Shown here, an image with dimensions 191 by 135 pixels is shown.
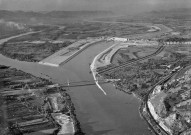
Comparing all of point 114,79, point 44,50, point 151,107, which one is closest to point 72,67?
point 114,79

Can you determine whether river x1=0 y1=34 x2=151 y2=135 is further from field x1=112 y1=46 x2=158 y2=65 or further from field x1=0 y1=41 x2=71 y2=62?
field x1=0 y1=41 x2=71 y2=62

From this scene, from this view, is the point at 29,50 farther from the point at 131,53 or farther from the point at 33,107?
the point at 33,107

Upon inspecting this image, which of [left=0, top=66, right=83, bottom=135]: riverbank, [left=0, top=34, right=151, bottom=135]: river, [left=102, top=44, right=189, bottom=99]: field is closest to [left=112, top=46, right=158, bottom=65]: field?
[left=102, top=44, right=189, bottom=99]: field

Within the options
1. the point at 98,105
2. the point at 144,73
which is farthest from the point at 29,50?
the point at 98,105

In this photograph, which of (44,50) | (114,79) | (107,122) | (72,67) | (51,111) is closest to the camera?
(107,122)

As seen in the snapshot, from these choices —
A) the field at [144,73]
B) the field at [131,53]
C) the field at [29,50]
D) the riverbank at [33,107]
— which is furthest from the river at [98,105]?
the field at [29,50]

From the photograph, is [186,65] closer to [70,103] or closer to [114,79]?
[114,79]

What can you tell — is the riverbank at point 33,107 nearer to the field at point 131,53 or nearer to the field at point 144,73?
the field at point 144,73

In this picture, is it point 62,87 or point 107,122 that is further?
point 62,87
